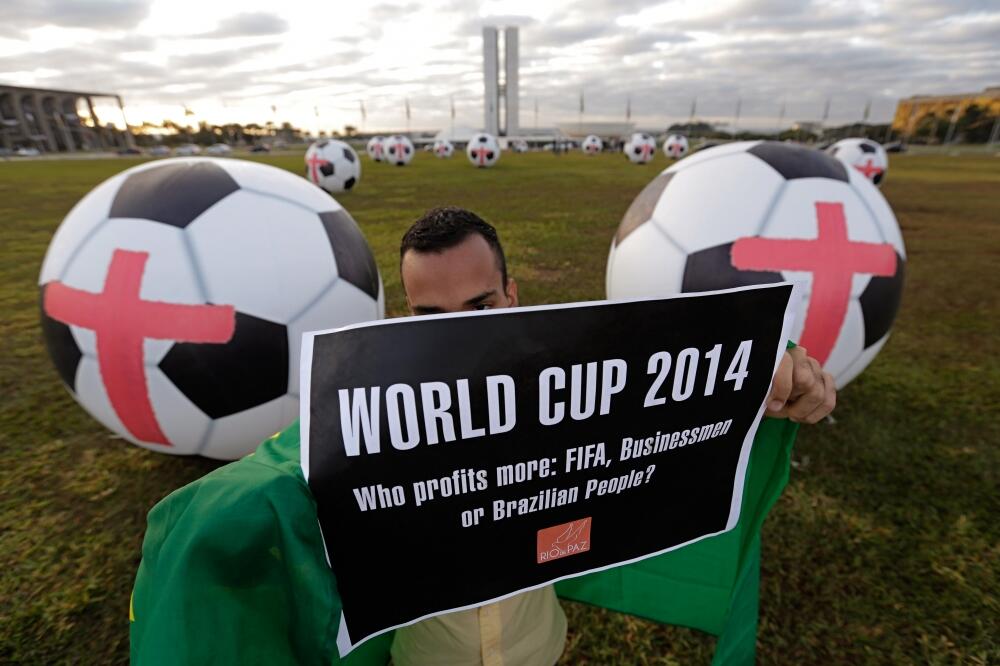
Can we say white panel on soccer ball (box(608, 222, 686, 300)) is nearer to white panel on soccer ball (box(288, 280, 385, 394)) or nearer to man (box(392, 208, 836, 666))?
white panel on soccer ball (box(288, 280, 385, 394))

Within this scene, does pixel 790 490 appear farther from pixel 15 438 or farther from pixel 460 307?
pixel 15 438

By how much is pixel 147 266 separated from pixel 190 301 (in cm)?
21

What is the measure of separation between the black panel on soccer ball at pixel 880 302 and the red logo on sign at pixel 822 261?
8 cm

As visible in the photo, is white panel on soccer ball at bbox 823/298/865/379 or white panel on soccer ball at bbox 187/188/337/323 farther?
white panel on soccer ball at bbox 823/298/865/379

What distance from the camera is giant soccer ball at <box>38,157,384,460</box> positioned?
193 cm

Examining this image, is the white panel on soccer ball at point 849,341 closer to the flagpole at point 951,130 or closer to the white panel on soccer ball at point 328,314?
the white panel on soccer ball at point 328,314

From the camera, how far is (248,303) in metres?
1.96

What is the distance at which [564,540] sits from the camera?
0.99m

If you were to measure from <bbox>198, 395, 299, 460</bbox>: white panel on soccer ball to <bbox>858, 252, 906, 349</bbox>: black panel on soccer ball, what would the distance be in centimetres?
263

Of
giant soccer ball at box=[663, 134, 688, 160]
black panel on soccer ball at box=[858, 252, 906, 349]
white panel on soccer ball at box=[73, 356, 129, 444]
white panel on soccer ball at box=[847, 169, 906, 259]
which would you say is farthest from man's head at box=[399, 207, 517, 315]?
giant soccer ball at box=[663, 134, 688, 160]

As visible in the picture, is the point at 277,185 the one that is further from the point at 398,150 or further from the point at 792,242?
the point at 398,150

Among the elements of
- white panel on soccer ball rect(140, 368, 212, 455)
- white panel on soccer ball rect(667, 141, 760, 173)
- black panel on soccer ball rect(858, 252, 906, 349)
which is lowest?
white panel on soccer ball rect(140, 368, 212, 455)

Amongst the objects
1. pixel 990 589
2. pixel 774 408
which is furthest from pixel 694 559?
pixel 990 589

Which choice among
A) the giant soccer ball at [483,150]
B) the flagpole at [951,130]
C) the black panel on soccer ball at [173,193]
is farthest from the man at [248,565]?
the flagpole at [951,130]
